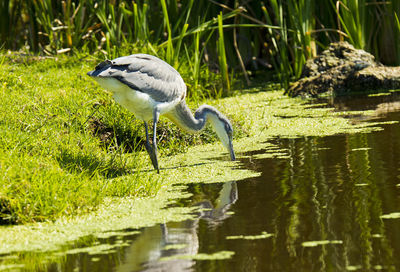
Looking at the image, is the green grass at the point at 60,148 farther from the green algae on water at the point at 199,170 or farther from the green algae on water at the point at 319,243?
the green algae on water at the point at 319,243

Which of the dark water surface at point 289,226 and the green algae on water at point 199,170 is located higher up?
the green algae on water at point 199,170

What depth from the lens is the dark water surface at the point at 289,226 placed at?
3.28m

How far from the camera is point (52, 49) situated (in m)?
10.0

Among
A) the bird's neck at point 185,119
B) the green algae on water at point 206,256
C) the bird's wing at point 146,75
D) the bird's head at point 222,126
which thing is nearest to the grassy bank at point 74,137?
the bird's head at point 222,126

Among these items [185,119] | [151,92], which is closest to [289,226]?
[151,92]

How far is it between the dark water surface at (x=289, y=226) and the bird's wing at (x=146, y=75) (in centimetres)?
100

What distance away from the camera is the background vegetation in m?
9.14

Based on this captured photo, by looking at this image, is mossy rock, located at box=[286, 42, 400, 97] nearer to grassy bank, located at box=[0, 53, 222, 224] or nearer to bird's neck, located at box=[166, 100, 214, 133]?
grassy bank, located at box=[0, 53, 222, 224]

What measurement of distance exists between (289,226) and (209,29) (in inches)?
240

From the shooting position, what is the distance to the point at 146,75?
18.7 ft

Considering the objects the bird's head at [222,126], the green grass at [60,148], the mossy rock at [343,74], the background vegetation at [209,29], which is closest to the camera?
the green grass at [60,148]

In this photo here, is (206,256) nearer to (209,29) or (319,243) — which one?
(319,243)

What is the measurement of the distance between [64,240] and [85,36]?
260 inches

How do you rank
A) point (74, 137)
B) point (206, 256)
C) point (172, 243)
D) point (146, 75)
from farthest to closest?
point (74, 137), point (146, 75), point (172, 243), point (206, 256)
